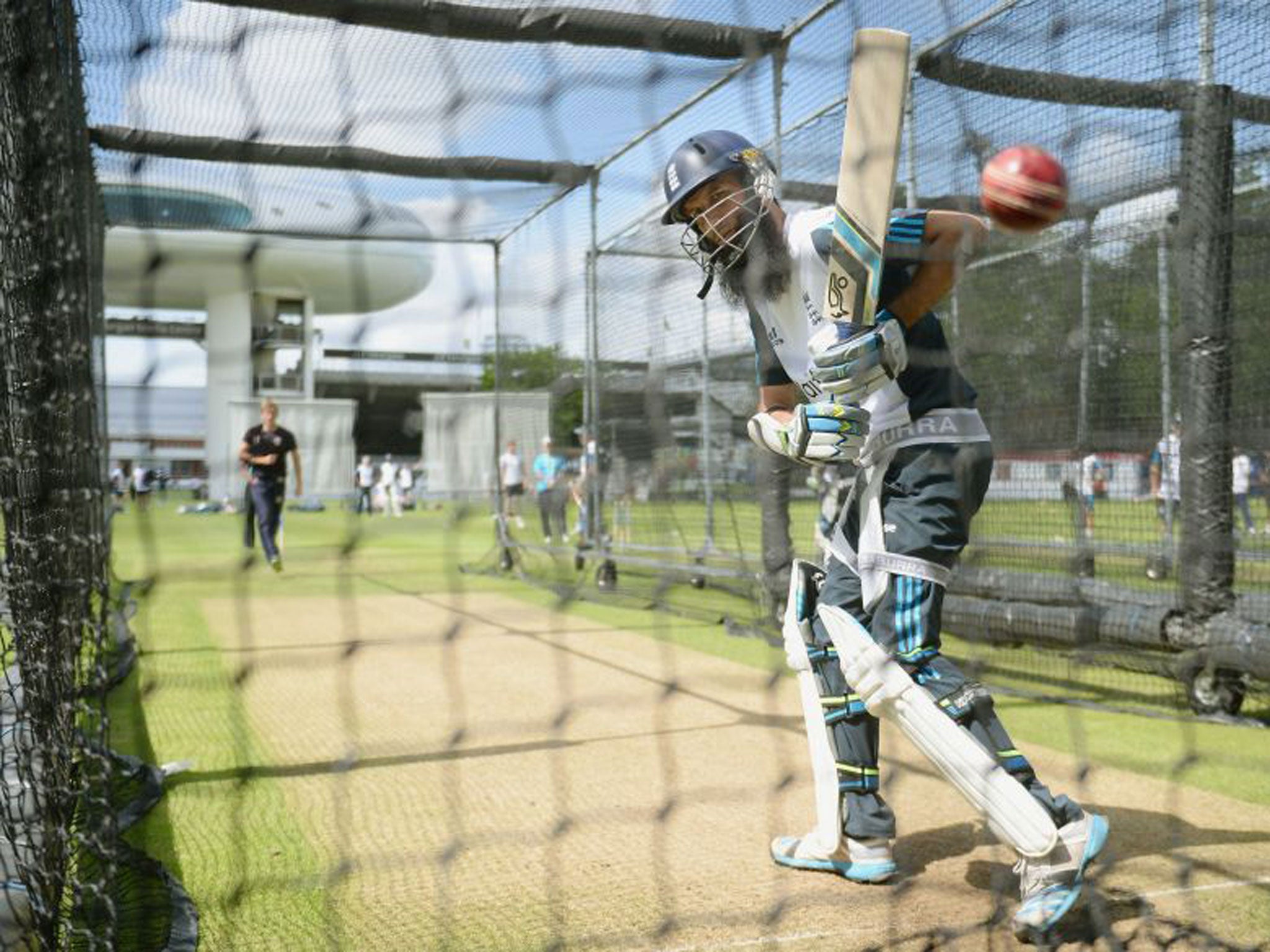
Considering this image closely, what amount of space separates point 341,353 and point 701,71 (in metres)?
3.66

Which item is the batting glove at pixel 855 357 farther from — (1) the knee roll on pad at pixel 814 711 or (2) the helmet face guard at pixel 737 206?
(1) the knee roll on pad at pixel 814 711

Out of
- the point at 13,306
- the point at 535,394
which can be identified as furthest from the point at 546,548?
the point at 13,306

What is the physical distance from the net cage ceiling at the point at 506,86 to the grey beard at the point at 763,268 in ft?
7.04

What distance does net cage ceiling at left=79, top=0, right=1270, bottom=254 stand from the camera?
193 inches

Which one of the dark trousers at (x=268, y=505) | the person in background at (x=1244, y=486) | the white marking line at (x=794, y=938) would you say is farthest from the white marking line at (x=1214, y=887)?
the dark trousers at (x=268, y=505)

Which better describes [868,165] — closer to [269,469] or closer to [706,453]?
[706,453]

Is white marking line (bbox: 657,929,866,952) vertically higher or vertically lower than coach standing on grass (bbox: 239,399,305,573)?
lower

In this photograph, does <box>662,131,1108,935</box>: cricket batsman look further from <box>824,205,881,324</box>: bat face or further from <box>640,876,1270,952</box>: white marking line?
<box>640,876,1270,952</box>: white marking line

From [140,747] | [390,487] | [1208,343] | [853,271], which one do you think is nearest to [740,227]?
[853,271]

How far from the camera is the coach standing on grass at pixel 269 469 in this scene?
891cm

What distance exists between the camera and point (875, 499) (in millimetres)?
2762

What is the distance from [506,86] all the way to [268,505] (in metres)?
5.75

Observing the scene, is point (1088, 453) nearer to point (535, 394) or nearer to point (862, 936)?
point (862, 936)

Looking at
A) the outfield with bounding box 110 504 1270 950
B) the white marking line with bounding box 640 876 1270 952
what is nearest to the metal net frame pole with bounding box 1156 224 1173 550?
the outfield with bounding box 110 504 1270 950
